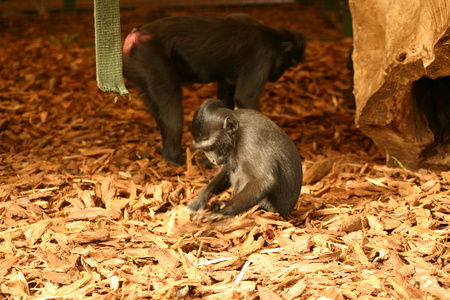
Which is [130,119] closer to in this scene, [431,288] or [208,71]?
[208,71]

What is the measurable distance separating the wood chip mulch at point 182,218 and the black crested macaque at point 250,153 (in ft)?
0.72

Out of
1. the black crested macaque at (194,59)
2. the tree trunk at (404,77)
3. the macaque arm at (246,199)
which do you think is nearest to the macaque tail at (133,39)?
the black crested macaque at (194,59)

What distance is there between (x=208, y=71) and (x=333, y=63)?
352cm

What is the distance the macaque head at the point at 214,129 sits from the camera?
4262 millimetres

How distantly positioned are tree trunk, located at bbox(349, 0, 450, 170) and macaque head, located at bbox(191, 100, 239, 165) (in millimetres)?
1412

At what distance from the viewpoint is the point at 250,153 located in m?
4.22

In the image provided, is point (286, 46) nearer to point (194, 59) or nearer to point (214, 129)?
point (194, 59)

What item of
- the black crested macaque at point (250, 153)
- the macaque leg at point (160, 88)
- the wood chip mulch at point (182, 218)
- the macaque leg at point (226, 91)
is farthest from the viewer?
the macaque leg at point (226, 91)

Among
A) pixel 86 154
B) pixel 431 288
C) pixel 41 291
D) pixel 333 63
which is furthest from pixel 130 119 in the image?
pixel 431 288

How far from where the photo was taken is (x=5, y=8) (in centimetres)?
1239

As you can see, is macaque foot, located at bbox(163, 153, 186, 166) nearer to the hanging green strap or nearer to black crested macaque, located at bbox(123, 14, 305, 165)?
black crested macaque, located at bbox(123, 14, 305, 165)

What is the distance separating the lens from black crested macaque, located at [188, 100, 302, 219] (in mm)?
4168

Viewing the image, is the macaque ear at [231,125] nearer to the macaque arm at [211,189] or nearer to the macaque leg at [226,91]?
the macaque arm at [211,189]

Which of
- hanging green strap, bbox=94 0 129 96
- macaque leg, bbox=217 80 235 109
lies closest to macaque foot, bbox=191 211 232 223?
hanging green strap, bbox=94 0 129 96
